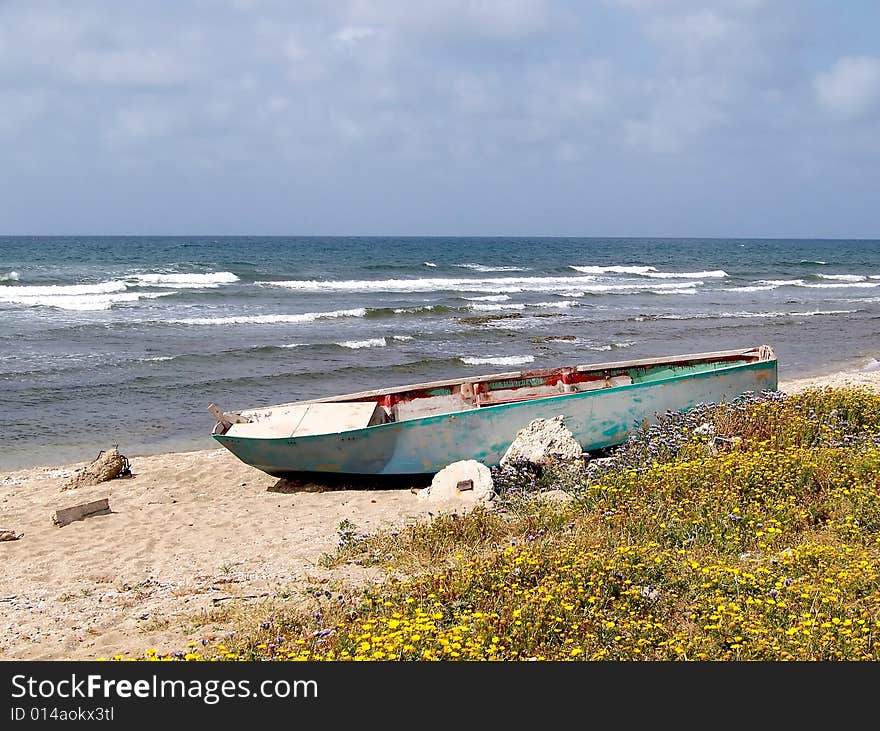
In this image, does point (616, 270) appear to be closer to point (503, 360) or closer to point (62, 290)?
point (62, 290)

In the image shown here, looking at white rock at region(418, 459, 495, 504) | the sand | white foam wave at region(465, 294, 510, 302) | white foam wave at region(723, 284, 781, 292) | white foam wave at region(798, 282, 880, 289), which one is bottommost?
the sand

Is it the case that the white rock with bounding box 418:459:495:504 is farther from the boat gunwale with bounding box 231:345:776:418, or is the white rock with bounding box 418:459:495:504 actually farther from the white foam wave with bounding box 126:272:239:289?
the white foam wave with bounding box 126:272:239:289

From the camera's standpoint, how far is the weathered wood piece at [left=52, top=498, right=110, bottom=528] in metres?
9.30

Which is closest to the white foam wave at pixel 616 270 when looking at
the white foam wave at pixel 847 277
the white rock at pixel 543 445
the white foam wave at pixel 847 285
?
the white foam wave at pixel 847 277

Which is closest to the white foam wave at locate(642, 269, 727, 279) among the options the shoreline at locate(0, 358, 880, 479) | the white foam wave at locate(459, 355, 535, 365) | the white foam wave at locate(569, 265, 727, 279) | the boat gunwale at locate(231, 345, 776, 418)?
the white foam wave at locate(569, 265, 727, 279)

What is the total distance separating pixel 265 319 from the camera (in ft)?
96.3

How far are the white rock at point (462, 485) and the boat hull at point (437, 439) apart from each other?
1.39 feet

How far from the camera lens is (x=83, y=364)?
65.9 feet

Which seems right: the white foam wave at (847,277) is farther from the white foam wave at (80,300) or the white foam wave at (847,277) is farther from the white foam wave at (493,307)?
the white foam wave at (80,300)

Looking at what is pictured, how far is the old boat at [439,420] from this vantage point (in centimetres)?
1008

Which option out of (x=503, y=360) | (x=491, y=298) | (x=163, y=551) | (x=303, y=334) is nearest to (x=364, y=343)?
(x=303, y=334)

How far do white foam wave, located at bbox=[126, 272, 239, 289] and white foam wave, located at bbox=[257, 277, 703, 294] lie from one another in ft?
8.50

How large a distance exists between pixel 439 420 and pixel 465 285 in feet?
121

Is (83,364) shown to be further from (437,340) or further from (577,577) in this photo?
(577,577)
